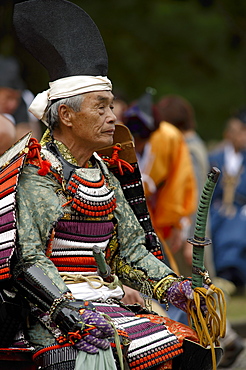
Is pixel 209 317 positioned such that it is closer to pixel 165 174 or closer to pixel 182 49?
pixel 165 174

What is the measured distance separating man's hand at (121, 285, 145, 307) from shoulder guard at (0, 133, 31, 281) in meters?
1.10

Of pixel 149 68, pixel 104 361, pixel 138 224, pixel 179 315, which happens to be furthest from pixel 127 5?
pixel 104 361

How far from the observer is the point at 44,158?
159 inches

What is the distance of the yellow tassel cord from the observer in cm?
401

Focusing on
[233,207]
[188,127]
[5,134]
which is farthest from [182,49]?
[5,134]

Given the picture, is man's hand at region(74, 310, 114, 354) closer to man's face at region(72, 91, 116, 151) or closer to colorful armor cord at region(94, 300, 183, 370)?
colorful armor cord at region(94, 300, 183, 370)

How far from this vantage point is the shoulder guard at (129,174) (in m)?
4.45

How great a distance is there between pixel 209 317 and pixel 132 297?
2.25ft

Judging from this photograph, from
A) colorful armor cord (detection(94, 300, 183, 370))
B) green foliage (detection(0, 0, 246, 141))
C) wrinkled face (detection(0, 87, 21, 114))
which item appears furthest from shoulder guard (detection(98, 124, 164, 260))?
green foliage (detection(0, 0, 246, 141))

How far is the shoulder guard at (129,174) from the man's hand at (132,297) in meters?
0.32

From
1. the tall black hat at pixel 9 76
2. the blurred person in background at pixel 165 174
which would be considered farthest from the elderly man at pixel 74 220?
the tall black hat at pixel 9 76

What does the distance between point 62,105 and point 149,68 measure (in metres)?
9.87

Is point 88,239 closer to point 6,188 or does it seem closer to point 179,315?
point 6,188

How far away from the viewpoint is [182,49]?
13938 mm
